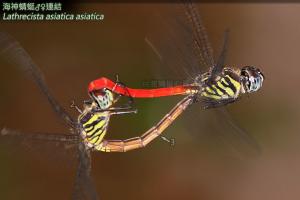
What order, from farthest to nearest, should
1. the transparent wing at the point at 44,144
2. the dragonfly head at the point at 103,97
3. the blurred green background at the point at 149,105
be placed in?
the blurred green background at the point at 149,105, the transparent wing at the point at 44,144, the dragonfly head at the point at 103,97

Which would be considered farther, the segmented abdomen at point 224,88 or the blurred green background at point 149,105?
the blurred green background at point 149,105

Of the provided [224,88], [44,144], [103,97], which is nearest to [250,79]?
[224,88]

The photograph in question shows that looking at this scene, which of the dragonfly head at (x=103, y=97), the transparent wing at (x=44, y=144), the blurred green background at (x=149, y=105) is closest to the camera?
the dragonfly head at (x=103, y=97)

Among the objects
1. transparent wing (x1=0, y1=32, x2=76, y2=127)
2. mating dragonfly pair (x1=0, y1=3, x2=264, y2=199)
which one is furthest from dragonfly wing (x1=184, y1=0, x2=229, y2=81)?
transparent wing (x1=0, y1=32, x2=76, y2=127)

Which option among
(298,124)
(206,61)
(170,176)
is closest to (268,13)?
(298,124)

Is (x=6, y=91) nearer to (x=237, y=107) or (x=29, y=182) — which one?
(x=29, y=182)

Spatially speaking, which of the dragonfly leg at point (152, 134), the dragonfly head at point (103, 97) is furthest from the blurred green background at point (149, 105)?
the dragonfly head at point (103, 97)

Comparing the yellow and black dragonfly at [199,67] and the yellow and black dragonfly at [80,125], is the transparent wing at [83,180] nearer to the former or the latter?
the yellow and black dragonfly at [80,125]

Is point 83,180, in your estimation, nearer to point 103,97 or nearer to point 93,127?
point 93,127
